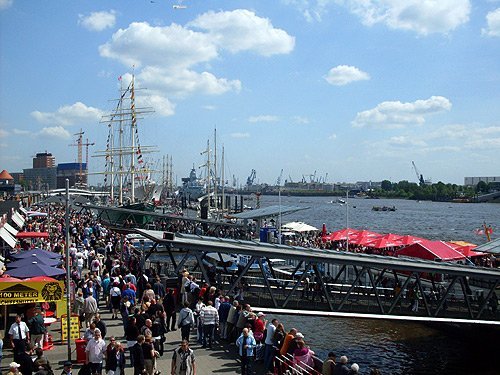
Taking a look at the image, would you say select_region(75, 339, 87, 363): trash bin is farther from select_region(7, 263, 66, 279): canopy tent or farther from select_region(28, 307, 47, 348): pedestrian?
select_region(7, 263, 66, 279): canopy tent

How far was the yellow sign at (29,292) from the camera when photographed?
1489cm

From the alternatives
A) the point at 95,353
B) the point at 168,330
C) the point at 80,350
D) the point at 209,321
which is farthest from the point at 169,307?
the point at 95,353

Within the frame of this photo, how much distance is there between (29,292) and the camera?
15148 millimetres

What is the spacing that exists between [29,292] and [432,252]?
22078 millimetres

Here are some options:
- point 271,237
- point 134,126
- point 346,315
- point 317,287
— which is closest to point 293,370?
point 346,315

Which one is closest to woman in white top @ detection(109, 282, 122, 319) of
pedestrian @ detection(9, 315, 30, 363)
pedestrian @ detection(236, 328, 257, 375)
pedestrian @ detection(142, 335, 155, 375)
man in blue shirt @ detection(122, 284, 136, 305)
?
man in blue shirt @ detection(122, 284, 136, 305)

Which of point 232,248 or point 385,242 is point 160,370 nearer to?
point 232,248

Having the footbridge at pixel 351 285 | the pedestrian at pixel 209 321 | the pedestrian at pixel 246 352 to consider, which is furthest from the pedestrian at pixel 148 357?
the footbridge at pixel 351 285

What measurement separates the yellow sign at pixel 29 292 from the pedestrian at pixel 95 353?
10.4 ft

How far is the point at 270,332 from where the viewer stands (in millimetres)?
13914

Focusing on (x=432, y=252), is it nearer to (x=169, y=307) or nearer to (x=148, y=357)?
(x=169, y=307)

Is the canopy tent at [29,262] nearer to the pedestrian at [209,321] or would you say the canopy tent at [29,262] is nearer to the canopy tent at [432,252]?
the pedestrian at [209,321]

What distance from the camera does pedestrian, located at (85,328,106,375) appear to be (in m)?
12.6

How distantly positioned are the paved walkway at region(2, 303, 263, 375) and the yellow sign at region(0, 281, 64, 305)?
4.74 ft
